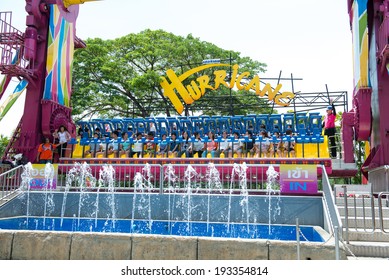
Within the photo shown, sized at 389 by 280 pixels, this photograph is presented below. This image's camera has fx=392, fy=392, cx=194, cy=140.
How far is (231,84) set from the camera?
61.8ft

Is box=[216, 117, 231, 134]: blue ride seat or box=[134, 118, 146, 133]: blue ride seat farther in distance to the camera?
box=[134, 118, 146, 133]: blue ride seat

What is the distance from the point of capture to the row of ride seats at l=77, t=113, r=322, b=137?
14992 mm

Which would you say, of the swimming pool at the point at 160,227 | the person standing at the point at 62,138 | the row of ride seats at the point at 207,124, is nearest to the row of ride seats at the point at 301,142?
the person standing at the point at 62,138

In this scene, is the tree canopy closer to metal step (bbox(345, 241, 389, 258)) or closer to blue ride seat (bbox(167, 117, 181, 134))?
blue ride seat (bbox(167, 117, 181, 134))

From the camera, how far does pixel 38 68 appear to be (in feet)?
49.9

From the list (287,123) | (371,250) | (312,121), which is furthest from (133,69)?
(371,250)

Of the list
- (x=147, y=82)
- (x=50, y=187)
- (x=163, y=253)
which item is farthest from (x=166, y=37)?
(x=163, y=253)

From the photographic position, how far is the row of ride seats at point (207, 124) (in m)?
15.0

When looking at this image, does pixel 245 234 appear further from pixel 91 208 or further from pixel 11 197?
pixel 11 197

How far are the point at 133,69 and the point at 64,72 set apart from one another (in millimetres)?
10534

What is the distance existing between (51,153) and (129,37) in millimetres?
14875

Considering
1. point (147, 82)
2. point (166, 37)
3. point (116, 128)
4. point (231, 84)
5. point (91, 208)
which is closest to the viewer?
point (91, 208)

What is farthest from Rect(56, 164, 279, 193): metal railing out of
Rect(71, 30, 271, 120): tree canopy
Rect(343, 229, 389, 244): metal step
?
Rect(71, 30, 271, 120): tree canopy

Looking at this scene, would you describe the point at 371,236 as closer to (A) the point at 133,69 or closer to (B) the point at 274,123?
(B) the point at 274,123
